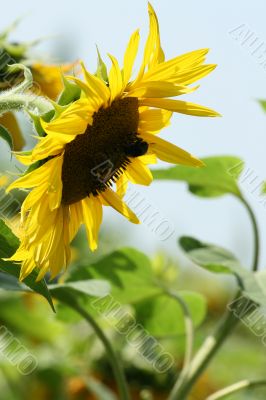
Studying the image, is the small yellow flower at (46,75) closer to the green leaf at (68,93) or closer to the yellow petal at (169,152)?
the yellow petal at (169,152)

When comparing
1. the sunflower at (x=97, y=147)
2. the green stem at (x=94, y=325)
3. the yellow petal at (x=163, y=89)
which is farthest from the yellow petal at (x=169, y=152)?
the green stem at (x=94, y=325)

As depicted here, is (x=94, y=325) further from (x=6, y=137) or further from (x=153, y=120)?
(x=6, y=137)

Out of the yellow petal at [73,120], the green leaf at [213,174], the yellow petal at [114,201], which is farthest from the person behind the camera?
the green leaf at [213,174]

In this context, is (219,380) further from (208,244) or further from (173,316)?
(208,244)

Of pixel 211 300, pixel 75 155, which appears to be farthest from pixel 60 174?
pixel 211 300

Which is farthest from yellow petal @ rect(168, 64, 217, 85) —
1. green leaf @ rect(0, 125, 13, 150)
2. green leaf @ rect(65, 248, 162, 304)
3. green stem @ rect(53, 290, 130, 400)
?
green leaf @ rect(65, 248, 162, 304)

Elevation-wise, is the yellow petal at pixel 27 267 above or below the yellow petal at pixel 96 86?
below

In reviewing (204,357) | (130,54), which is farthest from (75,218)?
(204,357)
